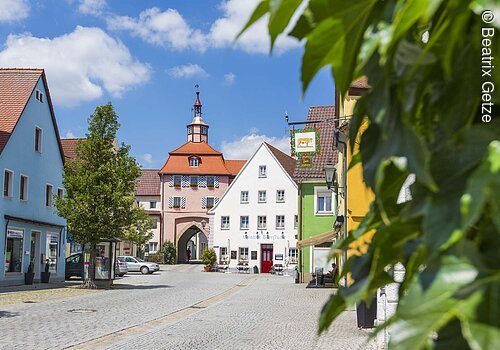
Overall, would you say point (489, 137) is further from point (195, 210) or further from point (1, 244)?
point (195, 210)

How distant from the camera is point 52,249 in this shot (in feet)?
117

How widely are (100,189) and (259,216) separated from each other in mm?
29497

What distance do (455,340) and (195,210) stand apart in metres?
70.7

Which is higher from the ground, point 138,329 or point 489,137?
point 489,137

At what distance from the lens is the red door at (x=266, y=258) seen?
55.4 metres

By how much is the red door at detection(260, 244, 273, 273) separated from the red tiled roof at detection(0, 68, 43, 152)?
27.6m

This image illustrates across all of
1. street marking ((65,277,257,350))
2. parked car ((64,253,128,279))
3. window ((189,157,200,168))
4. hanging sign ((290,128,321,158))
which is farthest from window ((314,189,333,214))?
window ((189,157,200,168))

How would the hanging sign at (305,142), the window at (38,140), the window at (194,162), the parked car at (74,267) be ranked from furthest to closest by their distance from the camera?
1. the window at (194,162)
2. the parked car at (74,267)
3. the window at (38,140)
4. the hanging sign at (305,142)

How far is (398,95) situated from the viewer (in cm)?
76

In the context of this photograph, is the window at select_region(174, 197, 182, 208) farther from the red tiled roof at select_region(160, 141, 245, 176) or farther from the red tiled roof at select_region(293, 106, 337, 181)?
the red tiled roof at select_region(293, 106, 337, 181)

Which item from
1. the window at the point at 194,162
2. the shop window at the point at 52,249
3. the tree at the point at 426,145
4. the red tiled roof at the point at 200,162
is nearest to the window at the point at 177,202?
the red tiled roof at the point at 200,162

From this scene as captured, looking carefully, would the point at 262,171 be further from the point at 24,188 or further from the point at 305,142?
the point at 305,142

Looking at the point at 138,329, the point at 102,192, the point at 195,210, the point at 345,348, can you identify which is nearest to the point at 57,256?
the point at 102,192

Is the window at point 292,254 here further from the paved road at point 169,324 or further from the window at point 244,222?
the paved road at point 169,324
